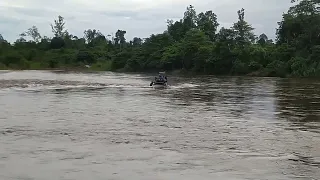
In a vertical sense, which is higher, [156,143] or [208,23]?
[208,23]

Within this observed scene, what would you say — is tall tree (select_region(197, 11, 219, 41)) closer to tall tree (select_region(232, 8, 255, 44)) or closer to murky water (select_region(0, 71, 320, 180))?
tall tree (select_region(232, 8, 255, 44))

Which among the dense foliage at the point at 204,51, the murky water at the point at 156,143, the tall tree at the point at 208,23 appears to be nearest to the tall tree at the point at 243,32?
the dense foliage at the point at 204,51

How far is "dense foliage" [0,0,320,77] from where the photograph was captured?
59.4 m

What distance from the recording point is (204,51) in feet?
234

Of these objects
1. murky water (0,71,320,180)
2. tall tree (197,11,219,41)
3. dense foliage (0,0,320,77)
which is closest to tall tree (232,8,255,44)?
dense foliage (0,0,320,77)

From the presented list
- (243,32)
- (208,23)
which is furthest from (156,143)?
(208,23)

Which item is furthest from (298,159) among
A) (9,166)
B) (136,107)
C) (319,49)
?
(319,49)

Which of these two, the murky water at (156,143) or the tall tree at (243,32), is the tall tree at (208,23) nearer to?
the tall tree at (243,32)

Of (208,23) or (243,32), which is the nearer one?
(243,32)

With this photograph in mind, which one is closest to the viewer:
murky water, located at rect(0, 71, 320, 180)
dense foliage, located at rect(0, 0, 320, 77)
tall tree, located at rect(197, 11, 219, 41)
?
murky water, located at rect(0, 71, 320, 180)

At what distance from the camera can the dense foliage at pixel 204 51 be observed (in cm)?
5944

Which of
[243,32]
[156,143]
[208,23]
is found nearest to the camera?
[156,143]

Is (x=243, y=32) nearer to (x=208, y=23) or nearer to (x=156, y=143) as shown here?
(x=208, y=23)

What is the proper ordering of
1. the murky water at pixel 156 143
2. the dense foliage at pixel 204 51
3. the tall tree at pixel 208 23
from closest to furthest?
the murky water at pixel 156 143
the dense foliage at pixel 204 51
the tall tree at pixel 208 23
